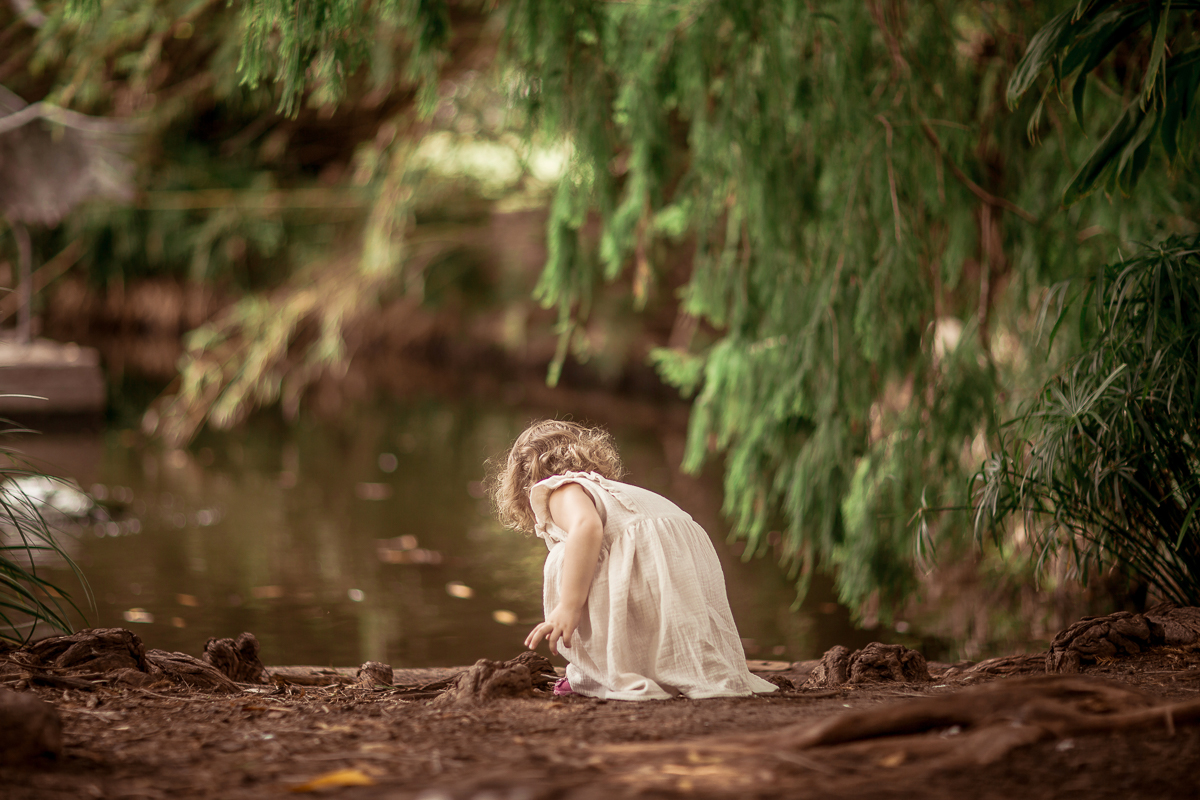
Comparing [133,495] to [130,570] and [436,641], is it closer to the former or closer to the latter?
[130,570]

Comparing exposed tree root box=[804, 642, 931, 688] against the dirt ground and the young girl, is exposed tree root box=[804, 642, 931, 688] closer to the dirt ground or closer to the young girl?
the young girl

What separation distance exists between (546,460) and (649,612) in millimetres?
534

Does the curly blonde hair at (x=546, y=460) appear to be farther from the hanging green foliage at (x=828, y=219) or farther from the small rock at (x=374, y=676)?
the hanging green foliage at (x=828, y=219)

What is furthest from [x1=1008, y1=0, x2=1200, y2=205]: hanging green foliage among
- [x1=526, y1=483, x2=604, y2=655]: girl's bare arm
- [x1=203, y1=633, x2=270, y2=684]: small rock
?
→ [x1=203, y1=633, x2=270, y2=684]: small rock

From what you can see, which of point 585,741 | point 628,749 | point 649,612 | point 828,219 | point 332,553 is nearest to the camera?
point 628,749

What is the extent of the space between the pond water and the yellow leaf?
1875mm

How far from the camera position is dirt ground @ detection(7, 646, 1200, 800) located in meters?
1.57

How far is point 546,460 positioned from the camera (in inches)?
109

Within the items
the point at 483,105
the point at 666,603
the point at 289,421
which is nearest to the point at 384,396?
the point at 289,421

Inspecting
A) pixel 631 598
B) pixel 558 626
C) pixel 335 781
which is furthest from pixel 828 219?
pixel 335 781

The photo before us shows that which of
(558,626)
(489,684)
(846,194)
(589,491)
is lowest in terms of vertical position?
(489,684)

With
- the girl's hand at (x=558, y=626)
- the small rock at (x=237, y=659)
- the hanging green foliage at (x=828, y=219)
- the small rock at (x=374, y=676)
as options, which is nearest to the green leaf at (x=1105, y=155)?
the hanging green foliage at (x=828, y=219)

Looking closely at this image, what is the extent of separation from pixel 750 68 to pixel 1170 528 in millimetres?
2332

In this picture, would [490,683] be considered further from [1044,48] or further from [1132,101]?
[1132,101]
